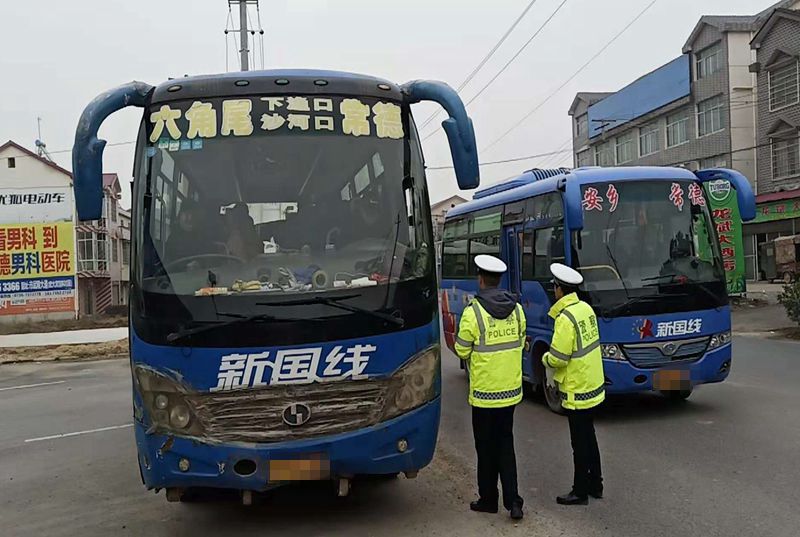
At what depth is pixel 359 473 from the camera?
4.79 m

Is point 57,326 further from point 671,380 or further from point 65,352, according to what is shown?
point 671,380

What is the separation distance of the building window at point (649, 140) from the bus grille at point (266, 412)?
40.1 metres

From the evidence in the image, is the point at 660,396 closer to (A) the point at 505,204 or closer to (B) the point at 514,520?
(A) the point at 505,204

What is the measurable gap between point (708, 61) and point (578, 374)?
35650mm

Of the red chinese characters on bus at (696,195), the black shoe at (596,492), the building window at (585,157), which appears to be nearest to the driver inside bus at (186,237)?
the black shoe at (596,492)

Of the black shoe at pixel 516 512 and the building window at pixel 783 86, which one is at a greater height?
the building window at pixel 783 86

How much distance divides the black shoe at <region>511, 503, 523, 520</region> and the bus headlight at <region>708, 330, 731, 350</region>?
4.13 meters

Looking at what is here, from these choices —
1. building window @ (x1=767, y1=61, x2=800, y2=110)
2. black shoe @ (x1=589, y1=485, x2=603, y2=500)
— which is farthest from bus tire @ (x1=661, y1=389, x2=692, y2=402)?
building window @ (x1=767, y1=61, x2=800, y2=110)

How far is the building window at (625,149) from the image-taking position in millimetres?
44631

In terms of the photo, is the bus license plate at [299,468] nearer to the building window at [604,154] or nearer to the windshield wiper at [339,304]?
the windshield wiper at [339,304]

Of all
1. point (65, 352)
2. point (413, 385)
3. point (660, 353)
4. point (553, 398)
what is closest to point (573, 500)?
point (413, 385)

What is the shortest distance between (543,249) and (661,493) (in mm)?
4206

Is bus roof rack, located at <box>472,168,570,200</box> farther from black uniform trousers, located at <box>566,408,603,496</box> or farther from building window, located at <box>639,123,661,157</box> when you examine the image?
building window, located at <box>639,123,661,157</box>

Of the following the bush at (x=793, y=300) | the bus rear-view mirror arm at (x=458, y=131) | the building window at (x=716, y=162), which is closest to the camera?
the bus rear-view mirror arm at (x=458, y=131)
